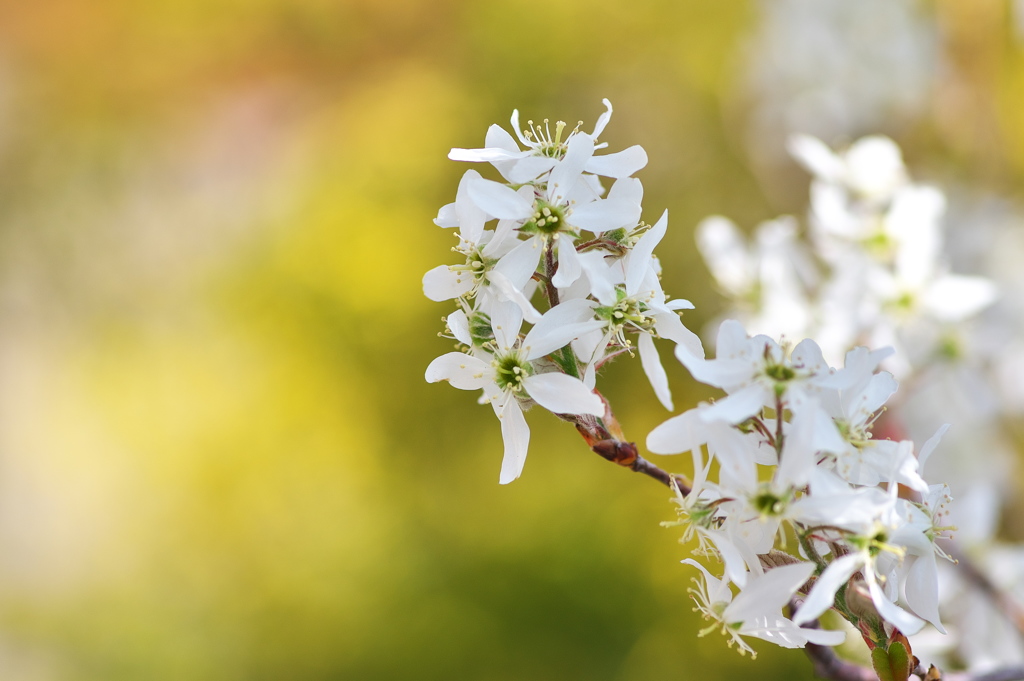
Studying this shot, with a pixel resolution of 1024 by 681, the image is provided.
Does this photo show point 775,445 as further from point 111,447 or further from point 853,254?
point 111,447

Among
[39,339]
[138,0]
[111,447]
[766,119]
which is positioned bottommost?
[111,447]

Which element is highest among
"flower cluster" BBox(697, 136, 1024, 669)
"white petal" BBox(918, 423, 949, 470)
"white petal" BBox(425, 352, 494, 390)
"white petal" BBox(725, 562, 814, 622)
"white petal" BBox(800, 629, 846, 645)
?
"flower cluster" BBox(697, 136, 1024, 669)

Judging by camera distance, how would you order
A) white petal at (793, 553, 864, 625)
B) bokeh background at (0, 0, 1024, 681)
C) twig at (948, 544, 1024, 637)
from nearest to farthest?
1. white petal at (793, 553, 864, 625)
2. twig at (948, 544, 1024, 637)
3. bokeh background at (0, 0, 1024, 681)

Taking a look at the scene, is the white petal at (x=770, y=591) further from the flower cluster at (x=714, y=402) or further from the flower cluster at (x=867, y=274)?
the flower cluster at (x=867, y=274)

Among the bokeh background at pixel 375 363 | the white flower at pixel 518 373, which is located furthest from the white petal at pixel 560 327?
the bokeh background at pixel 375 363

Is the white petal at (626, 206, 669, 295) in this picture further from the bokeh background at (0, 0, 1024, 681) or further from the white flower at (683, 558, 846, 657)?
the bokeh background at (0, 0, 1024, 681)

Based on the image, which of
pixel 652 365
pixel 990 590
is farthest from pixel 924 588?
pixel 990 590

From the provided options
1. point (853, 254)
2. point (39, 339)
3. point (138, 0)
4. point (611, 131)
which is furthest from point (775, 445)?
point (138, 0)

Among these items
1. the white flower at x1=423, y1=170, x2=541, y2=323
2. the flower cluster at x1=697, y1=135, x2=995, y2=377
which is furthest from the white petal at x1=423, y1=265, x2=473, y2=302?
Answer: the flower cluster at x1=697, y1=135, x2=995, y2=377
